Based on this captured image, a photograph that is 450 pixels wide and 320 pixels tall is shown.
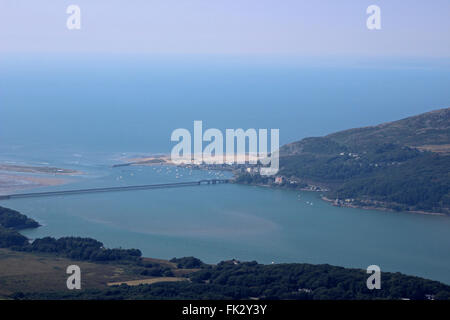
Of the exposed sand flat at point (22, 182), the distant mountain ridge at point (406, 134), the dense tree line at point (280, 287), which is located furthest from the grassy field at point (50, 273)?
the distant mountain ridge at point (406, 134)

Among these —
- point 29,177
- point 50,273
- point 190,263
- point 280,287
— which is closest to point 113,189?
point 29,177

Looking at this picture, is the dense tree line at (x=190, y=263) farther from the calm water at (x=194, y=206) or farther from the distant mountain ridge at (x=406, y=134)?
the distant mountain ridge at (x=406, y=134)

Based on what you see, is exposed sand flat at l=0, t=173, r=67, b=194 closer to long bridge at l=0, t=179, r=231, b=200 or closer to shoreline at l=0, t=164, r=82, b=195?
shoreline at l=0, t=164, r=82, b=195

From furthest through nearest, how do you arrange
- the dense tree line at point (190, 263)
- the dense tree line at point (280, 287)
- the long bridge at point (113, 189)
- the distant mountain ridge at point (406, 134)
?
the distant mountain ridge at point (406, 134) → the long bridge at point (113, 189) → the dense tree line at point (190, 263) → the dense tree line at point (280, 287)

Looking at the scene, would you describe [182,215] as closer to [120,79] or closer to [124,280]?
[124,280]

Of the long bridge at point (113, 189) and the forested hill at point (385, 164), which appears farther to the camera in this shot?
the forested hill at point (385, 164)

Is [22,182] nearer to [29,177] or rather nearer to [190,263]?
[29,177]

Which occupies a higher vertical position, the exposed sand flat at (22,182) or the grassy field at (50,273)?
the exposed sand flat at (22,182)
